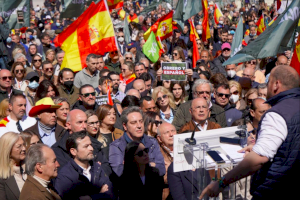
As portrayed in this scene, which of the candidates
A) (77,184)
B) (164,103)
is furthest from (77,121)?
(164,103)

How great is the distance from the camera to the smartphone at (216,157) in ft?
10.8

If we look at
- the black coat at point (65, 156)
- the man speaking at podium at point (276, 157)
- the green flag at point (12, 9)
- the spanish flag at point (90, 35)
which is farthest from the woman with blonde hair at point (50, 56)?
the man speaking at podium at point (276, 157)

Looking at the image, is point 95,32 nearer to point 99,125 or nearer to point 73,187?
point 99,125

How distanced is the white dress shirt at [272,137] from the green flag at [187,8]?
966cm

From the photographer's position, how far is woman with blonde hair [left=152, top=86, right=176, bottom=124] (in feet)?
24.2

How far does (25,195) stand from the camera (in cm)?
404

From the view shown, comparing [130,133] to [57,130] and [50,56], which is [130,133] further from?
[50,56]

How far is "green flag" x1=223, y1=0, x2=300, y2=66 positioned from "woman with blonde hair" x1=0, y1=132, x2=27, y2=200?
3.41 metres

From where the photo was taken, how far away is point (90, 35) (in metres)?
9.63

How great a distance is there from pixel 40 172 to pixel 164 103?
3.48 meters

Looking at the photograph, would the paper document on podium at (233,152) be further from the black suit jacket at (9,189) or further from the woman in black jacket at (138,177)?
the black suit jacket at (9,189)

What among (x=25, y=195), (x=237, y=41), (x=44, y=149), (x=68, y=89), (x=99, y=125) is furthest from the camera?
(x=237, y=41)

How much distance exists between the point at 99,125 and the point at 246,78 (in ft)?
12.3

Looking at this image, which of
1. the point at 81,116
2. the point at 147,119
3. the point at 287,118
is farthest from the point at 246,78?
the point at 287,118
